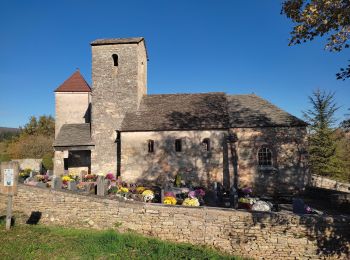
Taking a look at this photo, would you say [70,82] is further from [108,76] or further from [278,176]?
[278,176]

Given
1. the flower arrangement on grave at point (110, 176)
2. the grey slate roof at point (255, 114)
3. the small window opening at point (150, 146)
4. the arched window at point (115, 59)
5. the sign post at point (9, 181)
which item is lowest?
the flower arrangement on grave at point (110, 176)

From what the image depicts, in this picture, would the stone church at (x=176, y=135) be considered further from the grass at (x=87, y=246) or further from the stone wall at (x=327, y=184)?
the grass at (x=87, y=246)

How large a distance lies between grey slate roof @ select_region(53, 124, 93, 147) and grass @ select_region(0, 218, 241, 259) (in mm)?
11474

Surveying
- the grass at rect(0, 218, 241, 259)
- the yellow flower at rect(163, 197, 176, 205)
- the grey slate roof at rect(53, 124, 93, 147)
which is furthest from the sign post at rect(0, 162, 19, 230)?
the grey slate roof at rect(53, 124, 93, 147)

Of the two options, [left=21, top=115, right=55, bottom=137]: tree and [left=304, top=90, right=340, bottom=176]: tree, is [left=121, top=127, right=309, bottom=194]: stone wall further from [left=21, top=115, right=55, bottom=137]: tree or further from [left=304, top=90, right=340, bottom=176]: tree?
[left=21, top=115, right=55, bottom=137]: tree

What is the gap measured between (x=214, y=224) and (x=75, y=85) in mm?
21672

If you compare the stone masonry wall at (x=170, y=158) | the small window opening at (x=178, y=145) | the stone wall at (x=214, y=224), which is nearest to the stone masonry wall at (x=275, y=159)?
the stone masonry wall at (x=170, y=158)

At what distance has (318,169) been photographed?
2566cm

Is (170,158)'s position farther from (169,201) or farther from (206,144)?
(169,201)

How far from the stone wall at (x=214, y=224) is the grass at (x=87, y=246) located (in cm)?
48

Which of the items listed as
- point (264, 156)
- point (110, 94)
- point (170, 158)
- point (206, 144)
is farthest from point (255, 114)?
point (110, 94)

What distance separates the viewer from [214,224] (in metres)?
9.90

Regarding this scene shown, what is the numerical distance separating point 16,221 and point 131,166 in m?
9.52

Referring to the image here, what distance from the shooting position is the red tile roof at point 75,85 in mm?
26297
